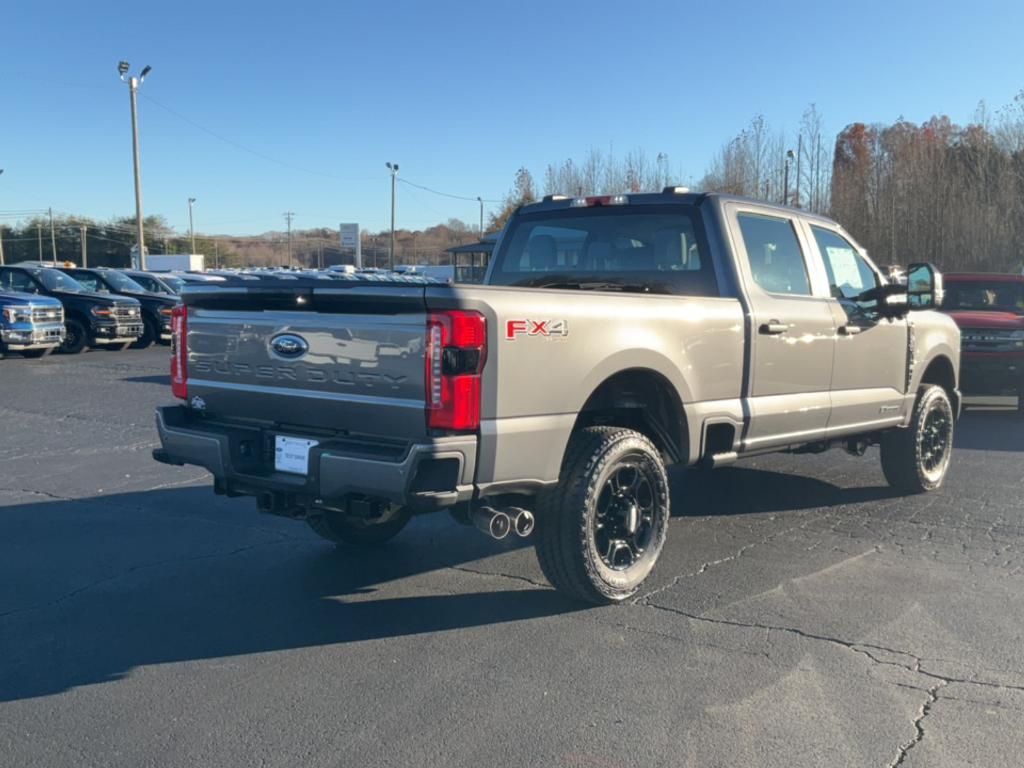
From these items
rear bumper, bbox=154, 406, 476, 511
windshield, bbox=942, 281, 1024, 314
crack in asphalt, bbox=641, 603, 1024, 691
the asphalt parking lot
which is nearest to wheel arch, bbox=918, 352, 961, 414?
the asphalt parking lot

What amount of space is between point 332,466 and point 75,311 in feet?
57.5

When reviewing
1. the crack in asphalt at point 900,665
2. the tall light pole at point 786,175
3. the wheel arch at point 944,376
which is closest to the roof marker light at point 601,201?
the crack in asphalt at point 900,665

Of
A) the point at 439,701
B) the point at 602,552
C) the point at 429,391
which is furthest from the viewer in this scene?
the point at 602,552

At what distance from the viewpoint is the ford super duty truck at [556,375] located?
13.3 ft

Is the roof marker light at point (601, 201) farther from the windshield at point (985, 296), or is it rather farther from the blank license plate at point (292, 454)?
the windshield at point (985, 296)

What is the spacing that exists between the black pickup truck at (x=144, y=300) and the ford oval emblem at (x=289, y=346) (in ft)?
61.0

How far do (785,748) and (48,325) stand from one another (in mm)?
17730

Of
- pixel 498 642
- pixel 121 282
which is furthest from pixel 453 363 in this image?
pixel 121 282

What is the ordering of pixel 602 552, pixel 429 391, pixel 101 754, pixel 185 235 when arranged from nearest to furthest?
pixel 101 754 → pixel 429 391 → pixel 602 552 → pixel 185 235

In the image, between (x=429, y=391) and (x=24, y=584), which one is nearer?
(x=429, y=391)

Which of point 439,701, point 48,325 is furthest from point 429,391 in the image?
point 48,325

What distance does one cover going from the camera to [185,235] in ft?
333

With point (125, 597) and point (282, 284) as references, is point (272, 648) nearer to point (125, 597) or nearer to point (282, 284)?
point (125, 597)

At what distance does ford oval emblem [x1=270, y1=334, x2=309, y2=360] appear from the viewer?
14.5ft
